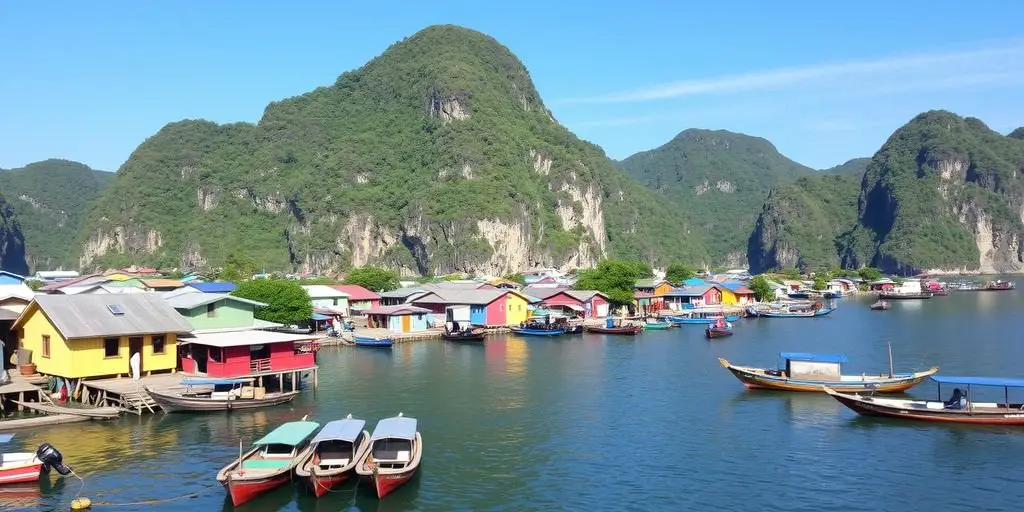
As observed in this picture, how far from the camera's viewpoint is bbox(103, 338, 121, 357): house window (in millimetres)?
33781

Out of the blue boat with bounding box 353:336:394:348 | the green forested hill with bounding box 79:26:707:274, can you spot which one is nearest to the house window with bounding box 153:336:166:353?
the blue boat with bounding box 353:336:394:348

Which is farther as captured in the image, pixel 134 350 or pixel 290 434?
pixel 134 350

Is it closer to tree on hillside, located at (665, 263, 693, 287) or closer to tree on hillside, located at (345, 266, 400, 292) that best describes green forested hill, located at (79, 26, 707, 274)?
tree on hillside, located at (665, 263, 693, 287)

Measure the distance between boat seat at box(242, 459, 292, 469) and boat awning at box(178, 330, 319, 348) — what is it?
41.4 ft

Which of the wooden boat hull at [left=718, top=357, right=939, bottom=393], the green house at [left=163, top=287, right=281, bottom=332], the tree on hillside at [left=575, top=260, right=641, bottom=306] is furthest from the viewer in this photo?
the tree on hillside at [left=575, top=260, right=641, bottom=306]

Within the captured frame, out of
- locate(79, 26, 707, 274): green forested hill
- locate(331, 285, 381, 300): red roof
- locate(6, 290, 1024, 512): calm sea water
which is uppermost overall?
locate(79, 26, 707, 274): green forested hill

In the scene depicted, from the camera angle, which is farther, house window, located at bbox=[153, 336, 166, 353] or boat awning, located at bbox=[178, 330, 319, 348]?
house window, located at bbox=[153, 336, 166, 353]

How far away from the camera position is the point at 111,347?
34.1m

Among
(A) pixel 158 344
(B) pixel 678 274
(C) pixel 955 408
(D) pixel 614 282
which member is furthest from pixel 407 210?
(C) pixel 955 408

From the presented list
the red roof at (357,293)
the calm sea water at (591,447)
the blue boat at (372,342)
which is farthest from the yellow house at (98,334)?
the red roof at (357,293)

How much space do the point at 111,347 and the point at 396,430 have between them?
1683 cm

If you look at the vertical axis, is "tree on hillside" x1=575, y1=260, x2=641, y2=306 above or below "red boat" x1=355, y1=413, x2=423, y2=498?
above

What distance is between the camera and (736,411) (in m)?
35.1

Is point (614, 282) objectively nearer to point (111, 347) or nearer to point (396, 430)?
point (111, 347)
